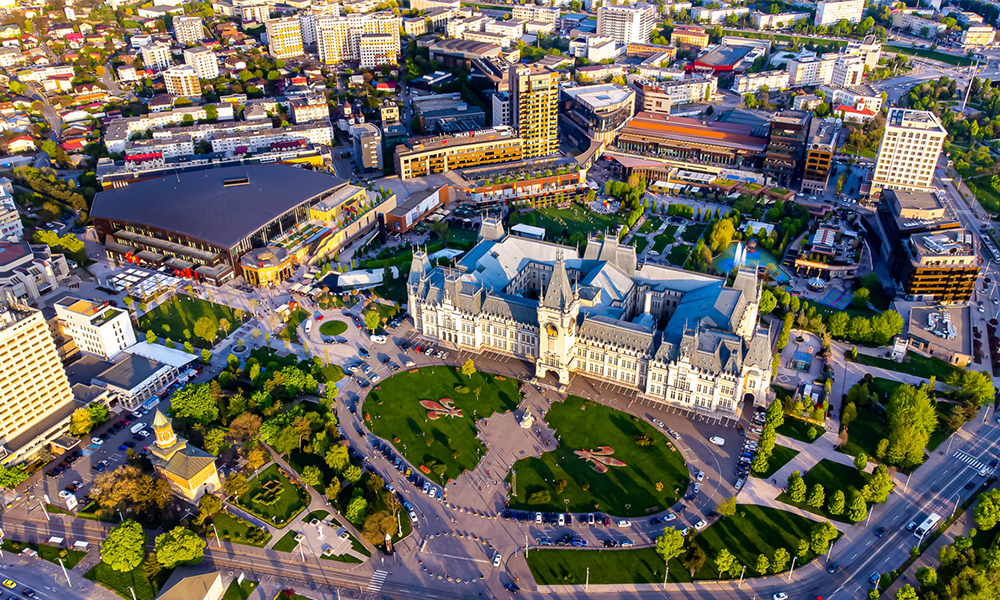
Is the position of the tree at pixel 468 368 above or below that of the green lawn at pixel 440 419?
above

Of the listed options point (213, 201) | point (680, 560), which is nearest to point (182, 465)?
point (680, 560)

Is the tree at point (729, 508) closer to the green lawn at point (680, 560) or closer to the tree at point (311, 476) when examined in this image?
the green lawn at point (680, 560)

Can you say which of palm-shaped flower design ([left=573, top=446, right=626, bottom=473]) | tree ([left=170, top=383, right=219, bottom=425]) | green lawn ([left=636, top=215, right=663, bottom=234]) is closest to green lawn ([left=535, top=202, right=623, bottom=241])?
green lawn ([left=636, top=215, right=663, bottom=234])

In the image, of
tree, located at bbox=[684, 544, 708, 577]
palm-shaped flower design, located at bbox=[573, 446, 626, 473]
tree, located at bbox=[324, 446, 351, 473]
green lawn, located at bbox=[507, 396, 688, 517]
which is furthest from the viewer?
palm-shaped flower design, located at bbox=[573, 446, 626, 473]

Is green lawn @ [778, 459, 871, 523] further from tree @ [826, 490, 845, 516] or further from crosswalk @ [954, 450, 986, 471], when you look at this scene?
crosswalk @ [954, 450, 986, 471]

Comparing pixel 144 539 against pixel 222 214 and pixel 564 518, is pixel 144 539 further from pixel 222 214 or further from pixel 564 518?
pixel 222 214

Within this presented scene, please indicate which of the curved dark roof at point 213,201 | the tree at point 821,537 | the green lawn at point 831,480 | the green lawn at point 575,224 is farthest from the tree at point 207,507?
the green lawn at point 575,224

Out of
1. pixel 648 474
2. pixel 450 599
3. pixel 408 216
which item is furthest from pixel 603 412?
pixel 408 216
